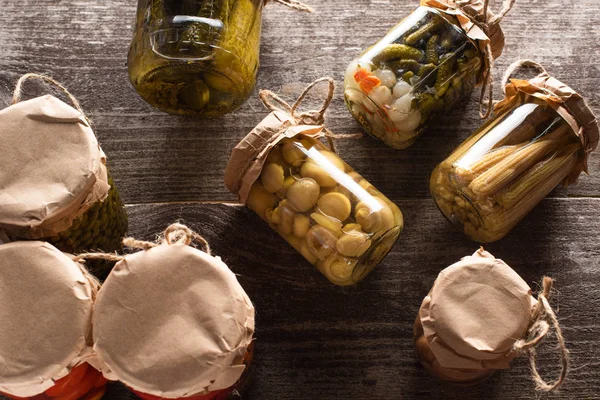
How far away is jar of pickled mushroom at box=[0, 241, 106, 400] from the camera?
2.31 feet

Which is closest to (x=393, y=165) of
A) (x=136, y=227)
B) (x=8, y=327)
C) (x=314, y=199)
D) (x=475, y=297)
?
(x=314, y=199)

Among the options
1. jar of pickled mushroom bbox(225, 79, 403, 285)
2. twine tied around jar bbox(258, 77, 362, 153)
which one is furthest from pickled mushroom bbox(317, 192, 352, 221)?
twine tied around jar bbox(258, 77, 362, 153)

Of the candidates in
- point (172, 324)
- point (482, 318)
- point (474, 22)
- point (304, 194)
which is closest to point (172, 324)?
point (172, 324)

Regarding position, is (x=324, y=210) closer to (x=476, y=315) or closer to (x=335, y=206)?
(x=335, y=206)

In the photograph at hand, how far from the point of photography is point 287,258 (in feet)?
3.29

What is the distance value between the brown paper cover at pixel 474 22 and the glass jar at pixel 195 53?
27 cm

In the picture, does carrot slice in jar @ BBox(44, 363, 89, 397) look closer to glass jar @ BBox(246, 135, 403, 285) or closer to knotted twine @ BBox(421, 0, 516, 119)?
glass jar @ BBox(246, 135, 403, 285)

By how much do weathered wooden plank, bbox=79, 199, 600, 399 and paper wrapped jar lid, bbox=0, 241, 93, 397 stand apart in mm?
249

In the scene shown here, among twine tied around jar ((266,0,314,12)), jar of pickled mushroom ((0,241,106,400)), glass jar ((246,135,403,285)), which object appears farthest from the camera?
twine tied around jar ((266,0,314,12))

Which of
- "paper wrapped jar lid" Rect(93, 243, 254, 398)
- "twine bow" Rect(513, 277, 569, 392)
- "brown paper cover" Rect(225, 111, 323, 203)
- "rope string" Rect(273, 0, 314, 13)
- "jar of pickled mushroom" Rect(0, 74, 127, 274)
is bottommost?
"twine bow" Rect(513, 277, 569, 392)

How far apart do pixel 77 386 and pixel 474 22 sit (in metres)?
0.73

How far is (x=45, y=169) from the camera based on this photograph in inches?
29.9

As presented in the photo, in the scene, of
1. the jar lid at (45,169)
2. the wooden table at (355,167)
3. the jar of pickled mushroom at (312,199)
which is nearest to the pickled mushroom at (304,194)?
the jar of pickled mushroom at (312,199)

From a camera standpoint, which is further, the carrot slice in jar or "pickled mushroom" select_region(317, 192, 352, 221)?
"pickled mushroom" select_region(317, 192, 352, 221)
